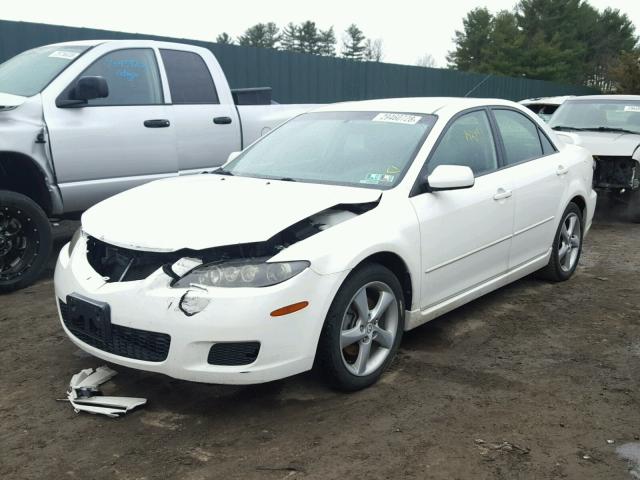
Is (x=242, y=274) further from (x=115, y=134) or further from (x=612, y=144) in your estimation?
(x=612, y=144)

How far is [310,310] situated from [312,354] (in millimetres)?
235

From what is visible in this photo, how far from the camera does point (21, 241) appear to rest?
5367mm

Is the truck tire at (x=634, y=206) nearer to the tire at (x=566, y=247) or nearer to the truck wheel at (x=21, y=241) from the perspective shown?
the tire at (x=566, y=247)

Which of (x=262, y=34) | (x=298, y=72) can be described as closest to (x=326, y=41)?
(x=262, y=34)

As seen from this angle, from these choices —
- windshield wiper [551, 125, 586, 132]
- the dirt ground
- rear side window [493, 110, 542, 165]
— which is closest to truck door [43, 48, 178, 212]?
the dirt ground

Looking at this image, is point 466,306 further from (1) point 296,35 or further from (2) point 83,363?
(1) point 296,35

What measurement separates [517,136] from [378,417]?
2783 mm

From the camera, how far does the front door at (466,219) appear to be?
4.01 m

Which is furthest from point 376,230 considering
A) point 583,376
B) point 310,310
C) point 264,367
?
point 583,376

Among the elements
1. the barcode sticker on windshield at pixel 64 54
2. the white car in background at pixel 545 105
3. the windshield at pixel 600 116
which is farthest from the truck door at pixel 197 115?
the white car in background at pixel 545 105

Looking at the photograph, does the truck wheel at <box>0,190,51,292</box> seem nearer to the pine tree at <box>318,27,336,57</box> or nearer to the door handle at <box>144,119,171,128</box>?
the door handle at <box>144,119,171,128</box>

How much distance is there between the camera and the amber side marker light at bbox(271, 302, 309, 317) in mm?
3120

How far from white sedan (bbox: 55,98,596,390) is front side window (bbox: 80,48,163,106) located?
5.59 ft

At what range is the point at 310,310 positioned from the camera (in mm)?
3223
